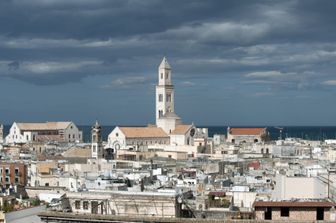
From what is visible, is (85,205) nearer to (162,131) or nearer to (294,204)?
(294,204)

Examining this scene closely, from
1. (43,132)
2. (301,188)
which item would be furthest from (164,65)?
(301,188)

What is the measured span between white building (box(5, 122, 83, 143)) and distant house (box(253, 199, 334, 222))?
349 ft

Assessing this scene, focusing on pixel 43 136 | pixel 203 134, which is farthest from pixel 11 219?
pixel 43 136

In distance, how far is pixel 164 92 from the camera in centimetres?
11806

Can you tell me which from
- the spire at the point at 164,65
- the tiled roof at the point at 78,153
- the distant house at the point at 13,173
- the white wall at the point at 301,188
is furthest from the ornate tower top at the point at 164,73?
the white wall at the point at 301,188

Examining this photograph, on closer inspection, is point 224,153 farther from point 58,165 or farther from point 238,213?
point 238,213

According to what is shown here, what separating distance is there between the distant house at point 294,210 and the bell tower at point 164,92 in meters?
89.6

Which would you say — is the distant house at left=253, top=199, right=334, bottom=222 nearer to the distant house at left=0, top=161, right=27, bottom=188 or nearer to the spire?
the distant house at left=0, top=161, right=27, bottom=188

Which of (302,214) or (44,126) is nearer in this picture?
(302,214)

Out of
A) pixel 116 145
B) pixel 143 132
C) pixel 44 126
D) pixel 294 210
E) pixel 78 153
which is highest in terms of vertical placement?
pixel 44 126

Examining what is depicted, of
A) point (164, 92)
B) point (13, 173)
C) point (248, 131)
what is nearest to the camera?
point (13, 173)

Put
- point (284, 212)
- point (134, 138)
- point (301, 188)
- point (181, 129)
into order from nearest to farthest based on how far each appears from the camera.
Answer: point (284, 212) → point (301, 188) → point (134, 138) → point (181, 129)

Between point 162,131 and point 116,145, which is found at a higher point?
point 162,131

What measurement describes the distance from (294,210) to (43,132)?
113403mm
